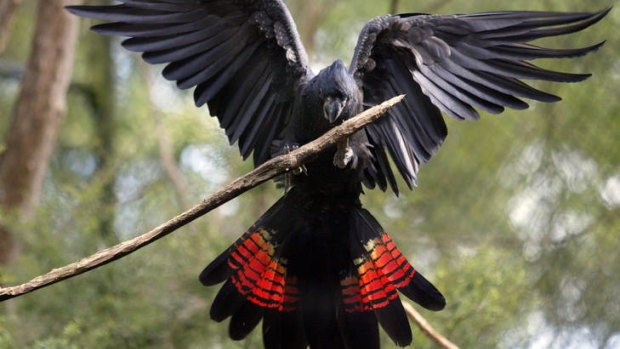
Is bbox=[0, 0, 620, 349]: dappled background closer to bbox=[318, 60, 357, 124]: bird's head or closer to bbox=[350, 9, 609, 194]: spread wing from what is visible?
bbox=[350, 9, 609, 194]: spread wing

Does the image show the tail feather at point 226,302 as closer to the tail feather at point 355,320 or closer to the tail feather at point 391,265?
the tail feather at point 355,320

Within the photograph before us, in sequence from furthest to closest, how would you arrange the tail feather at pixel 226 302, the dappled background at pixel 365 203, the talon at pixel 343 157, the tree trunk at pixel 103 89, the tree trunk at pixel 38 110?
the tree trunk at pixel 103 89 → the tree trunk at pixel 38 110 → the dappled background at pixel 365 203 → the tail feather at pixel 226 302 → the talon at pixel 343 157

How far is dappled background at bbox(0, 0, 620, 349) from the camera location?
5.21 m

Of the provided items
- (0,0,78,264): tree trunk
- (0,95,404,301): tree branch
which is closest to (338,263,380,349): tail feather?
(0,95,404,301): tree branch

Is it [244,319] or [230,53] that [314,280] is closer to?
[244,319]

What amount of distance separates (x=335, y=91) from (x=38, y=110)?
3.53m

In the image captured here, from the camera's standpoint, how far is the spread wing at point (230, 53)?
3.83m

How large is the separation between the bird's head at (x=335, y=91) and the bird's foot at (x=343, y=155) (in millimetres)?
129

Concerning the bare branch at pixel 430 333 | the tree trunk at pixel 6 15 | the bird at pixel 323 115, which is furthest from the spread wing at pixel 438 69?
the tree trunk at pixel 6 15

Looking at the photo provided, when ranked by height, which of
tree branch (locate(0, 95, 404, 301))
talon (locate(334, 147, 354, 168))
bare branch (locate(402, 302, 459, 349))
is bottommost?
bare branch (locate(402, 302, 459, 349))

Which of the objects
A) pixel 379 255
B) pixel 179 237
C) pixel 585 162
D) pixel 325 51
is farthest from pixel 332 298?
pixel 325 51

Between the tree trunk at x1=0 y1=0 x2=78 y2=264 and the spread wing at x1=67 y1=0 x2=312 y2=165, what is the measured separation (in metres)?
2.65

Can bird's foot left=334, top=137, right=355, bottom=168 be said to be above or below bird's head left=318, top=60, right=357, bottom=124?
below

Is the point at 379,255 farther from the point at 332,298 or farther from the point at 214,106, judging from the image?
the point at 214,106
